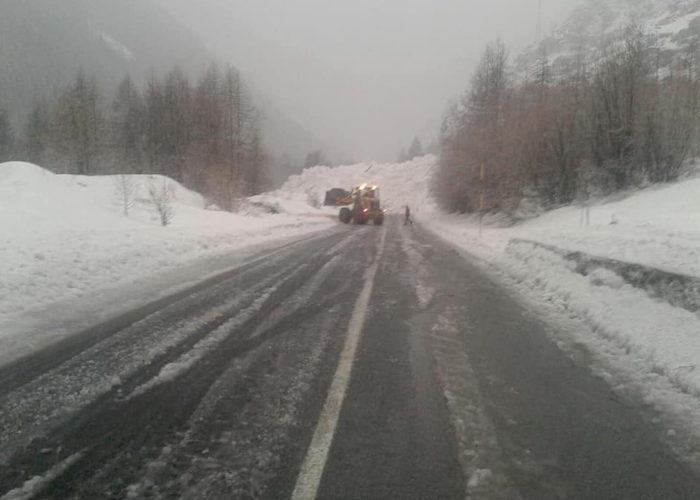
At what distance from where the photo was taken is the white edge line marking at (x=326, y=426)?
10.1 feet

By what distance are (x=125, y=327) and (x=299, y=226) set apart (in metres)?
26.1

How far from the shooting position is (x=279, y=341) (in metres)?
6.15

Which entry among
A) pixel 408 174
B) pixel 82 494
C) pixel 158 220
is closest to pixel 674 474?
pixel 82 494

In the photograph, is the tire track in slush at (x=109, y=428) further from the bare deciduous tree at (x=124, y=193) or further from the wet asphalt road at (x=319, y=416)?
the bare deciduous tree at (x=124, y=193)

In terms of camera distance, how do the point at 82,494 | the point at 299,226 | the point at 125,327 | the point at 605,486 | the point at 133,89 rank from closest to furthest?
the point at 82,494 → the point at 605,486 → the point at 125,327 → the point at 299,226 → the point at 133,89

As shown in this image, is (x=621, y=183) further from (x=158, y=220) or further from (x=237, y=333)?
(x=237, y=333)

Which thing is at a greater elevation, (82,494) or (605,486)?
(82,494)

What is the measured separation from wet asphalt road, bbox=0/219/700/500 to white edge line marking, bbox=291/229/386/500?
19mm

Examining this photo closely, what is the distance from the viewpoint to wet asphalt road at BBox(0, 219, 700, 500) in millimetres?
3168

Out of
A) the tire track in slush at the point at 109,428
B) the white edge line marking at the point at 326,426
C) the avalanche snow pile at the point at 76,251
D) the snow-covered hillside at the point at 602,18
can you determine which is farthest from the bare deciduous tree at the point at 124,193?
the snow-covered hillside at the point at 602,18

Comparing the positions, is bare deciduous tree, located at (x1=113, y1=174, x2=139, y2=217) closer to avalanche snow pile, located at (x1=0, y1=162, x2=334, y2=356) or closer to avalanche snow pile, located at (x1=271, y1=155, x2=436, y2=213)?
avalanche snow pile, located at (x1=0, y1=162, x2=334, y2=356)

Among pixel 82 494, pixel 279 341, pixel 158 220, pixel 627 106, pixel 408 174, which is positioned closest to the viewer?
pixel 82 494

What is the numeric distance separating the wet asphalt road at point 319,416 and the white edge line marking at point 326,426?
0.02m

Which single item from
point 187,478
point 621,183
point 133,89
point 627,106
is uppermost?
point 133,89
